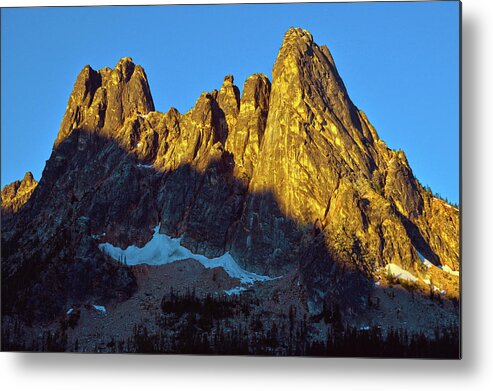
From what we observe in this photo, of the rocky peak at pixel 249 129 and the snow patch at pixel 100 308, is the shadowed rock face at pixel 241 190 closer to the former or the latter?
the rocky peak at pixel 249 129

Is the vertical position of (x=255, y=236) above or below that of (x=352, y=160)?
below

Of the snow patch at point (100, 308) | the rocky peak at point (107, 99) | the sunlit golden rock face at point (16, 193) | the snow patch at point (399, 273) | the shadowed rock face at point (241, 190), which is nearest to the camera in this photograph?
the sunlit golden rock face at point (16, 193)

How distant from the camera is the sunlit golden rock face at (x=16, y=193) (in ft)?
78.7

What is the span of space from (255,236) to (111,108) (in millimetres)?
9794

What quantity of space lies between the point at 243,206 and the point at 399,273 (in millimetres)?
6251

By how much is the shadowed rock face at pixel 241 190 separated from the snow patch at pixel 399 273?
19cm

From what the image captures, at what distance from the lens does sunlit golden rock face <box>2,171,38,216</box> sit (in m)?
24.0

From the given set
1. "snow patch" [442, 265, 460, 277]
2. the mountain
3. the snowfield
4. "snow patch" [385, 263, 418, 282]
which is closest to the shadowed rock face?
the mountain

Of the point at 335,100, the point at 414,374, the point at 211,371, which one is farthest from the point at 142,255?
the point at 414,374

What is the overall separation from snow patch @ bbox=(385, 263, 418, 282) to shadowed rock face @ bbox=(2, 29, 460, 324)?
192mm

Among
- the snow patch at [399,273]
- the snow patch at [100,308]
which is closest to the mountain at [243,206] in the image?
the snow patch at [399,273]

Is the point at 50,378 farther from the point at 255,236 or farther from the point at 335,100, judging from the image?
the point at 335,100

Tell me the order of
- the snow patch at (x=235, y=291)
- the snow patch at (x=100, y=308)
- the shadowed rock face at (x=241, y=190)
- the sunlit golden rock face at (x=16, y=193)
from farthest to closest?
the shadowed rock face at (x=241, y=190), the snow patch at (x=235, y=291), the snow patch at (x=100, y=308), the sunlit golden rock face at (x=16, y=193)

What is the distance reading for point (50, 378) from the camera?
21125 mm
